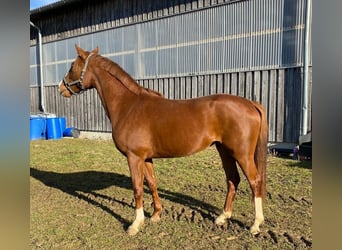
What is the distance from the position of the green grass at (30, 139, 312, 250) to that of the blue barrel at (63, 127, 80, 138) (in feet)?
18.9

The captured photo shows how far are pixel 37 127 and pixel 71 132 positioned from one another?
1.34 metres

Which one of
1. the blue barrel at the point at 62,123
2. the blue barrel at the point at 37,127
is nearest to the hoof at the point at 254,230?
the blue barrel at the point at 37,127

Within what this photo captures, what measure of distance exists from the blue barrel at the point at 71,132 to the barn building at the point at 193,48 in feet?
1.31

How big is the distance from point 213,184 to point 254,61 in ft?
14.1

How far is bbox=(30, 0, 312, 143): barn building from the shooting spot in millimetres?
7422

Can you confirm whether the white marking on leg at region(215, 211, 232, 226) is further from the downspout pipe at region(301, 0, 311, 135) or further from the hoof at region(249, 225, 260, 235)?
the downspout pipe at region(301, 0, 311, 135)

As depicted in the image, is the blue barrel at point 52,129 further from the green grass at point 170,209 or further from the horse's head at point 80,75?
the horse's head at point 80,75

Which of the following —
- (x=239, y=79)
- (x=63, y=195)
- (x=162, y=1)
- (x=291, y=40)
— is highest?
(x=162, y=1)

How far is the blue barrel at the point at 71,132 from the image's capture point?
1267cm

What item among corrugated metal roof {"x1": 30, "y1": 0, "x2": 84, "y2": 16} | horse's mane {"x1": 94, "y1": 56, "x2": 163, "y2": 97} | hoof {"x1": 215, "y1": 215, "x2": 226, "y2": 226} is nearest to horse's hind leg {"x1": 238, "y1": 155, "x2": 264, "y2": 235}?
hoof {"x1": 215, "y1": 215, "x2": 226, "y2": 226}

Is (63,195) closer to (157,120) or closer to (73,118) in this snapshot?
(157,120)

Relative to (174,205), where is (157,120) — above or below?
above
